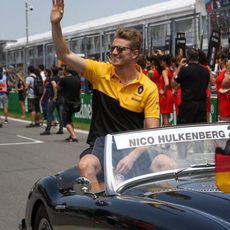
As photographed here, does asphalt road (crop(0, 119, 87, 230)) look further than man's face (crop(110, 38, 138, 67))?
Yes

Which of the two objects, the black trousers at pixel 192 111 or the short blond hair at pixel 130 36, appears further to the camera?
the black trousers at pixel 192 111

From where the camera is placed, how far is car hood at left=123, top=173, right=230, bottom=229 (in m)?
3.42

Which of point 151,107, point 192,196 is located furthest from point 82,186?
point 151,107

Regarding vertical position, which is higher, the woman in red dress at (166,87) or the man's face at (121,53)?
the man's face at (121,53)

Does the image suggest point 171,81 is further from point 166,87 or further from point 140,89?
point 140,89

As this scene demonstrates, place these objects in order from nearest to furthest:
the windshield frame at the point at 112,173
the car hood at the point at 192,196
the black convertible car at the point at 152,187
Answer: the car hood at the point at 192,196 → the black convertible car at the point at 152,187 → the windshield frame at the point at 112,173

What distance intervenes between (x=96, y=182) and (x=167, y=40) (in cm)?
1275

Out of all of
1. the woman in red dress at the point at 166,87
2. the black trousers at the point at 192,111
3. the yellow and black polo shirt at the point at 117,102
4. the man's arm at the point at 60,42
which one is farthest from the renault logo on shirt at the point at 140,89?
the woman in red dress at the point at 166,87

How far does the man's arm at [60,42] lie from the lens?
5.21m

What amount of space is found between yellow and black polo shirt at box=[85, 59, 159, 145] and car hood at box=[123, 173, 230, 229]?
3.57 ft

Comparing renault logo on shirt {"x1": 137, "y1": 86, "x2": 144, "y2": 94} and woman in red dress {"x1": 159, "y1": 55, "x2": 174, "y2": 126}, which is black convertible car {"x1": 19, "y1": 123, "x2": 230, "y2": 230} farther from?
woman in red dress {"x1": 159, "y1": 55, "x2": 174, "y2": 126}

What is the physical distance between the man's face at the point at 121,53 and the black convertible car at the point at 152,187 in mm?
842

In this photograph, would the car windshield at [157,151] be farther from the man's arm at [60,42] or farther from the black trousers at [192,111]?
the black trousers at [192,111]

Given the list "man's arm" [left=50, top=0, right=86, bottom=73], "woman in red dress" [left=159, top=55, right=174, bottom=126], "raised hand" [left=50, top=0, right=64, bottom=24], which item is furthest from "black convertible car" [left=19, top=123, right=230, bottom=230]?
"woman in red dress" [left=159, top=55, right=174, bottom=126]
